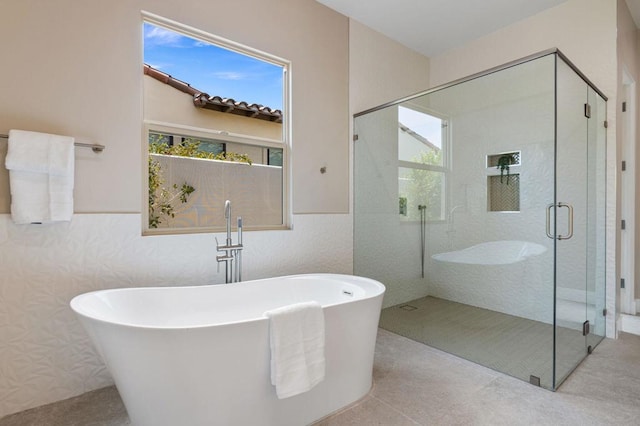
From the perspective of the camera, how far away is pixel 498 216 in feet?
8.10

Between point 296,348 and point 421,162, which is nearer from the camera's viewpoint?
point 296,348

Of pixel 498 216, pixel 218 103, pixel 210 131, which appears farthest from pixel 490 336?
pixel 218 103

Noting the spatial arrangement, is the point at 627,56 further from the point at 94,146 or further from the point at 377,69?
the point at 94,146

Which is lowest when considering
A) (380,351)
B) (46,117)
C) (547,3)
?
(380,351)

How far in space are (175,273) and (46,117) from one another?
115cm

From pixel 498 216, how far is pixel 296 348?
73.2 inches

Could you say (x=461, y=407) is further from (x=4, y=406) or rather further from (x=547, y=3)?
(x=547, y=3)

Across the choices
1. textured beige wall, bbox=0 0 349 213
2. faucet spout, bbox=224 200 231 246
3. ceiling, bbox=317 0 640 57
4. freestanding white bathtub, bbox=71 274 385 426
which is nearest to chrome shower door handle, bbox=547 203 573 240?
freestanding white bathtub, bbox=71 274 385 426

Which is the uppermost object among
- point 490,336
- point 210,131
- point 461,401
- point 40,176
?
point 210,131

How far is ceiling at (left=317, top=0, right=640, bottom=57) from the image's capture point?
9.59 ft

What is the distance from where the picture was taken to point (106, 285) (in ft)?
6.48

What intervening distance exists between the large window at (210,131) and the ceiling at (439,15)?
1013 millimetres

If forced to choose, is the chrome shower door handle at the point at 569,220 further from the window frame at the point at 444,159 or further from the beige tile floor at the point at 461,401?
the beige tile floor at the point at 461,401

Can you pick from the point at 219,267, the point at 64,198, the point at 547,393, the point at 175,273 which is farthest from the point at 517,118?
the point at 64,198
